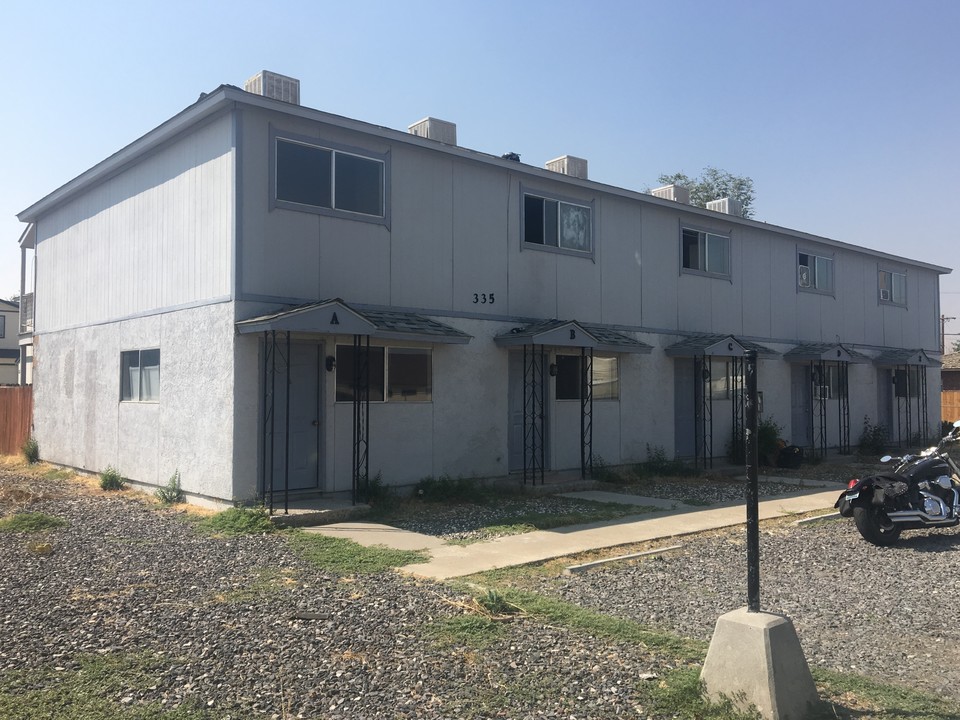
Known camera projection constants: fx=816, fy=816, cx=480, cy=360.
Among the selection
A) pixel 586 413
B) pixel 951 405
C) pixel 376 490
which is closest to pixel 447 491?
pixel 376 490

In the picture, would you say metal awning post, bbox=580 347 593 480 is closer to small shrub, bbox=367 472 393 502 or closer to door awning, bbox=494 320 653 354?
door awning, bbox=494 320 653 354

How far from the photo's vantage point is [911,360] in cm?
2419

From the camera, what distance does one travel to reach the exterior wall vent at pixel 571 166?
16547 mm

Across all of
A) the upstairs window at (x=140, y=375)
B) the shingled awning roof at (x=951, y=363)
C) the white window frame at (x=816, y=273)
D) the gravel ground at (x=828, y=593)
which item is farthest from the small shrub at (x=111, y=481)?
the shingled awning roof at (x=951, y=363)

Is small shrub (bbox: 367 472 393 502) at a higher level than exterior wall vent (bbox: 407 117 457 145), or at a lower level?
lower

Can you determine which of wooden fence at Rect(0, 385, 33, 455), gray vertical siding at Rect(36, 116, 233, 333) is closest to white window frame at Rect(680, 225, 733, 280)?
gray vertical siding at Rect(36, 116, 233, 333)

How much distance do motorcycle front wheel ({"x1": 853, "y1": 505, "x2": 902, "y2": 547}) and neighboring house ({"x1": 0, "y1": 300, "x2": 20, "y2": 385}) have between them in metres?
42.7

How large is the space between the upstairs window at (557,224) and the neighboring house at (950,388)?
2018 cm

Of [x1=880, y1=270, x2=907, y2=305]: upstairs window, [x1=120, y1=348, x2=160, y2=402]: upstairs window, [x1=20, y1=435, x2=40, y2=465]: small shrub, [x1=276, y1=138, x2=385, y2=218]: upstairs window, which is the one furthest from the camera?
[x1=880, y1=270, x2=907, y2=305]: upstairs window

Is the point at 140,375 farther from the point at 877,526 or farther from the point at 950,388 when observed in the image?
the point at 950,388

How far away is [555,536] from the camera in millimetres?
10102

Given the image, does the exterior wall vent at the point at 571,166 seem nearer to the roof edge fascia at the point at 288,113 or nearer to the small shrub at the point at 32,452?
Result: the roof edge fascia at the point at 288,113

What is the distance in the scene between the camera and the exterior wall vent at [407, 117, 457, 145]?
13.8m

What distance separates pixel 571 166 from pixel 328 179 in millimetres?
6135
